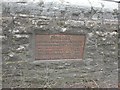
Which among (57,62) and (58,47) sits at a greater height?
(58,47)

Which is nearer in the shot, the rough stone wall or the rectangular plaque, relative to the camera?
the rough stone wall

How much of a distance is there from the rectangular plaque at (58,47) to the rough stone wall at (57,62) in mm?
99

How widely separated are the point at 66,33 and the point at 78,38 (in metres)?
0.26

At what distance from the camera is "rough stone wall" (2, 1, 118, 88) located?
4066mm

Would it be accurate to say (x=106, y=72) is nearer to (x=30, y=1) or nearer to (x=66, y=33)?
(x=66, y=33)

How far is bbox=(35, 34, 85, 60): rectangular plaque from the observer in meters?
4.19

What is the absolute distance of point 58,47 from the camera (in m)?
4.29

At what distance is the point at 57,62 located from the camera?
4359mm

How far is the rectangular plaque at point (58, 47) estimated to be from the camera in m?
4.19

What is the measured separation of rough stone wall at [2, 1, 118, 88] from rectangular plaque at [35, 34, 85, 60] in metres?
0.10

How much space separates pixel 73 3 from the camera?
165 inches

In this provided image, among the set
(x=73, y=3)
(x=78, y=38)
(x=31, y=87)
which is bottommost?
(x=31, y=87)

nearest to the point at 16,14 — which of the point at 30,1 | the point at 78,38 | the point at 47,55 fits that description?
the point at 30,1

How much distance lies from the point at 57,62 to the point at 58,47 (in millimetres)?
287
